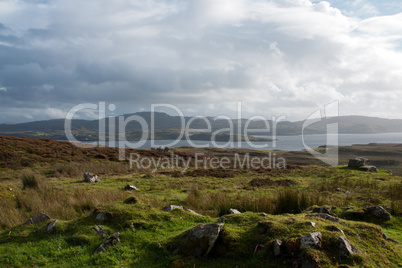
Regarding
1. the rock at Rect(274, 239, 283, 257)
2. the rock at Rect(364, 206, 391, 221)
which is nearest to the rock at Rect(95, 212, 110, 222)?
the rock at Rect(274, 239, 283, 257)

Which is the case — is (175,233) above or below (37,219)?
above

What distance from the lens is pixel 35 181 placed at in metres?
13.7

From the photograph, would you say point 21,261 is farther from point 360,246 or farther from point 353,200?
point 353,200

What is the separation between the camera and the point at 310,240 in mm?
4168

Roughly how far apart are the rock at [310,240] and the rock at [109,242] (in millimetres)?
3741

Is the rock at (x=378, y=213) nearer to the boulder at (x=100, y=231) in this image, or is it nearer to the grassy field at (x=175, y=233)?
the grassy field at (x=175, y=233)

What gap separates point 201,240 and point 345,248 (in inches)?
96.7

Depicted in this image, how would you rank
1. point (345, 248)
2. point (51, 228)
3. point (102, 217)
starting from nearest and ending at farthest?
point (345, 248)
point (51, 228)
point (102, 217)

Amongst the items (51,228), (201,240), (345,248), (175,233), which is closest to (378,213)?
(345,248)

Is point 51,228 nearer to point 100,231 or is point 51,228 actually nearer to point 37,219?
point 37,219

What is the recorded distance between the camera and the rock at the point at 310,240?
13.5 ft

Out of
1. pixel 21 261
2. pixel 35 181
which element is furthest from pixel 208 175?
pixel 21 261

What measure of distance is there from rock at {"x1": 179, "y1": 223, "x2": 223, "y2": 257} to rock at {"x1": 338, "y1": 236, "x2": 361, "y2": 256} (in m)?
2.09

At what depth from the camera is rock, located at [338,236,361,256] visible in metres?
4.14
